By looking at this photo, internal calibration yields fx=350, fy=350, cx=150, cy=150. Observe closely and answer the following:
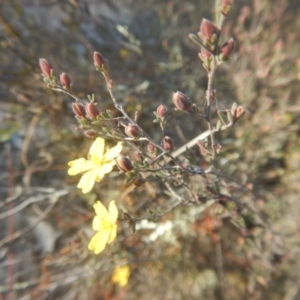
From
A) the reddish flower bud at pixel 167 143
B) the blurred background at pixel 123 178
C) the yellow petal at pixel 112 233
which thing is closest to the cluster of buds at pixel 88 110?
the reddish flower bud at pixel 167 143

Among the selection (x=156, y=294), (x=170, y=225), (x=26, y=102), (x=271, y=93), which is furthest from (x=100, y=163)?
(x=271, y=93)

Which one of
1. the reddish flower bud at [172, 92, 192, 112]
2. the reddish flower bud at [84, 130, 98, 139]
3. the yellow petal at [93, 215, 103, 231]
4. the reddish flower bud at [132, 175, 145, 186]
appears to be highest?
the reddish flower bud at [172, 92, 192, 112]

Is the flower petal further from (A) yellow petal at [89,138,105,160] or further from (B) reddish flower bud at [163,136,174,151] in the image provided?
(B) reddish flower bud at [163,136,174,151]

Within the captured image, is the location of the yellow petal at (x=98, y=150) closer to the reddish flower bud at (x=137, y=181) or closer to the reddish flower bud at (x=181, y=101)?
the reddish flower bud at (x=137, y=181)

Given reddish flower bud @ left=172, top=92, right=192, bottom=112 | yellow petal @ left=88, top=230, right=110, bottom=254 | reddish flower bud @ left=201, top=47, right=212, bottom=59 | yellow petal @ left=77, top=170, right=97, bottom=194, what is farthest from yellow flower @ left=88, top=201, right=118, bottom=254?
reddish flower bud @ left=201, top=47, right=212, bottom=59

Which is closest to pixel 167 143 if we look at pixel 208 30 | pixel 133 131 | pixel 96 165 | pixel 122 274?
pixel 133 131
